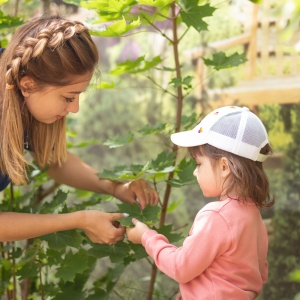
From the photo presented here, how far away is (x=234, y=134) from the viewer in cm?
149

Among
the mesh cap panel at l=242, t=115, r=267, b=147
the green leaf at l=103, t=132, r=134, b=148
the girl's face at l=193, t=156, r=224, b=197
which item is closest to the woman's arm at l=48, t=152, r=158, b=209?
the green leaf at l=103, t=132, r=134, b=148

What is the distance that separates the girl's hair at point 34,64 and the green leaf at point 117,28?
0.14 ft

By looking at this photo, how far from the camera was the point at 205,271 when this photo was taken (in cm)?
150

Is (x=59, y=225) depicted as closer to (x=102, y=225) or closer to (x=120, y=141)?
(x=102, y=225)

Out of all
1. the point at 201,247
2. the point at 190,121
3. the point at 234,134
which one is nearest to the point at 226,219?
the point at 201,247

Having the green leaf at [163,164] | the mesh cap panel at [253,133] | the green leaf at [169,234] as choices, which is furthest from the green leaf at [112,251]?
the mesh cap panel at [253,133]

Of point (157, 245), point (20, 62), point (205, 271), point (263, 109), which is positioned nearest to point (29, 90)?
point (20, 62)

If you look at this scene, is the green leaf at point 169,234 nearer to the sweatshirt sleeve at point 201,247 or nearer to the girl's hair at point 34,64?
the sweatshirt sleeve at point 201,247

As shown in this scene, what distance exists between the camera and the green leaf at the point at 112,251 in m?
1.86

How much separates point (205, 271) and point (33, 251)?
710 millimetres

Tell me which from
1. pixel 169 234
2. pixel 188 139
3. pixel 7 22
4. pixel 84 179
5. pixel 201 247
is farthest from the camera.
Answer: pixel 84 179

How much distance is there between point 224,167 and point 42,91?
0.55 metres

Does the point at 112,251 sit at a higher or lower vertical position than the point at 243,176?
lower

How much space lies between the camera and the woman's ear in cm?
167
